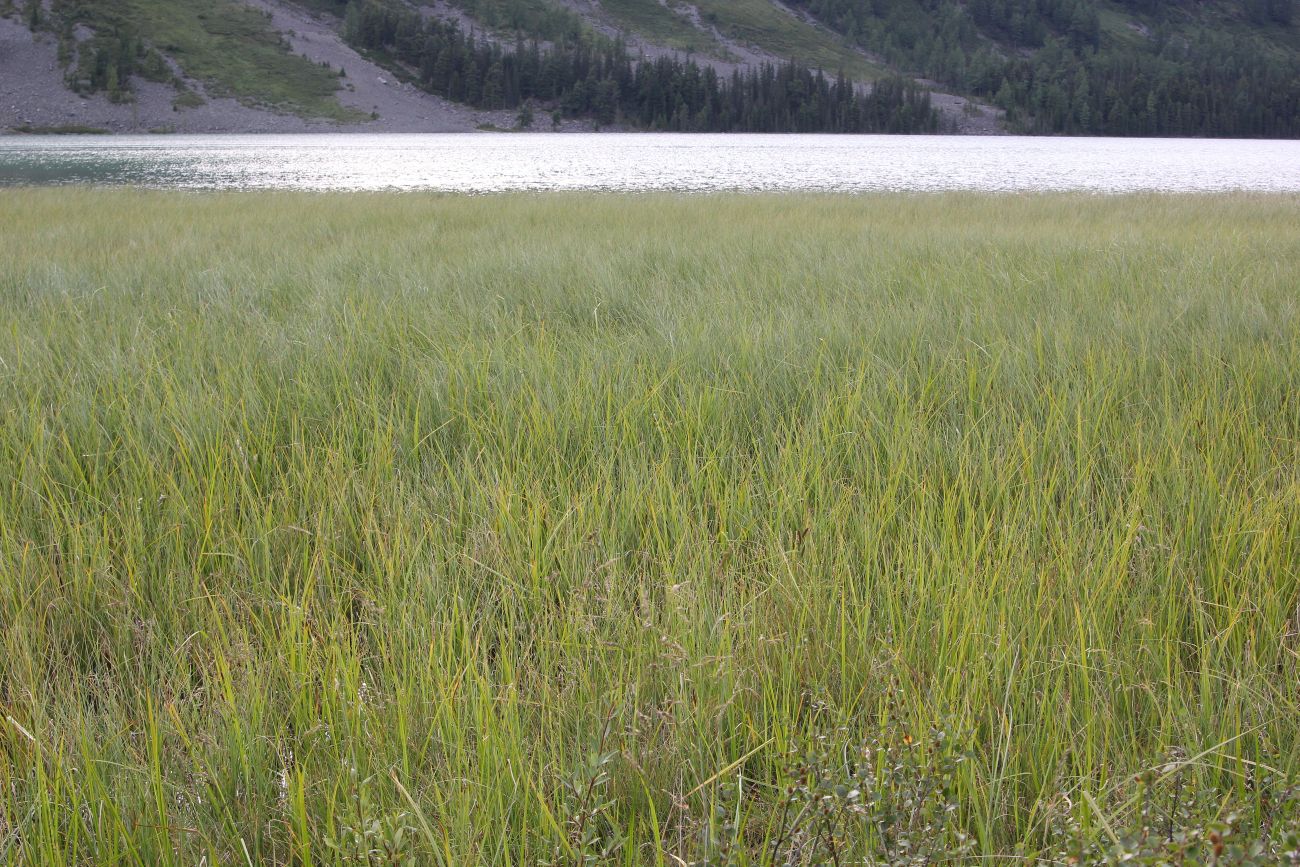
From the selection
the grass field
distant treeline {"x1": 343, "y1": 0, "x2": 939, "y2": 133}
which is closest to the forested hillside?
distant treeline {"x1": 343, "y1": 0, "x2": 939, "y2": 133}

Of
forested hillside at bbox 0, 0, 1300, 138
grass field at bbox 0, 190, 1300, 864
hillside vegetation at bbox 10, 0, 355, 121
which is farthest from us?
forested hillside at bbox 0, 0, 1300, 138

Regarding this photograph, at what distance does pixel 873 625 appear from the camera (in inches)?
72.9

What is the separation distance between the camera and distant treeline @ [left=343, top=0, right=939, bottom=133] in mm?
119812

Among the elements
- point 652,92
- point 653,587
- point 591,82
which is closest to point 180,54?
point 591,82

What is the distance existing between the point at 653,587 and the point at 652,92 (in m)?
130

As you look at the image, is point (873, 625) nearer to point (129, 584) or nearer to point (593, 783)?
point (593, 783)

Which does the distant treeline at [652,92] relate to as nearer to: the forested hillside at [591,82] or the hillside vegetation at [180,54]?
the forested hillside at [591,82]

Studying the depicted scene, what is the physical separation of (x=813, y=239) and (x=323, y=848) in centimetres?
854

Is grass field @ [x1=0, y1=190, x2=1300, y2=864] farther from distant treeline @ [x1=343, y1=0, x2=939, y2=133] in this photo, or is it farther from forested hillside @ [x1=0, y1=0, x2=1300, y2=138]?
distant treeline @ [x1=343, y1=0, x2=939, y2=133]

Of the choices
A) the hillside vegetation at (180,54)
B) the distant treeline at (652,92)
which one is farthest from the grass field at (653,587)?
the distant treeline at (652,92)

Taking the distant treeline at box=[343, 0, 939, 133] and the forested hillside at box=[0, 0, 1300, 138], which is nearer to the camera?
the forested hillside at box=[0, 0, 1300, 138]

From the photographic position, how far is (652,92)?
12188cm

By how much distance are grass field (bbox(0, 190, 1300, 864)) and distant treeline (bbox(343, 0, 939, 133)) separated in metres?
123

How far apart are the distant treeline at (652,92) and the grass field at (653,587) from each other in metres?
123
